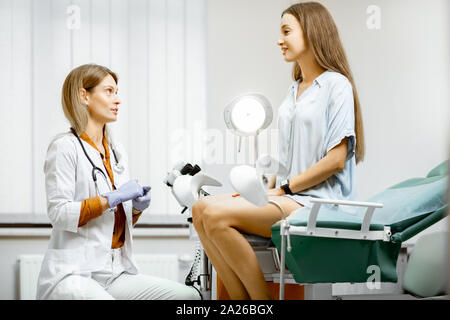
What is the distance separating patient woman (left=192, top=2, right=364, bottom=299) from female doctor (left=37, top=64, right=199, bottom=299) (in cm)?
30

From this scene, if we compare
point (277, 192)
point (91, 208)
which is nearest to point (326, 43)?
point (277, 192)

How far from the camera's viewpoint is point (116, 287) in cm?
174

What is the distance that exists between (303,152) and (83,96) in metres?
A: 0.76

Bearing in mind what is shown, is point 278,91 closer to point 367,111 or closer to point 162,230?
point 367,111

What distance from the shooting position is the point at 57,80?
2.80 meters

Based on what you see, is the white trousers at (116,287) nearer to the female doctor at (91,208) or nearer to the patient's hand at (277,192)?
the female doctor at (91,208)

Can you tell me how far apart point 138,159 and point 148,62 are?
50cm

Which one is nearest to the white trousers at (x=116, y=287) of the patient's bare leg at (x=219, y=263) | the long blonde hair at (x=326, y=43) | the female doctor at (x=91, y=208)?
the female doctor at (x=91, y=208)

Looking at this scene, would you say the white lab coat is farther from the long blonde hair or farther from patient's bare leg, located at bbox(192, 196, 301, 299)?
the long blonde hair

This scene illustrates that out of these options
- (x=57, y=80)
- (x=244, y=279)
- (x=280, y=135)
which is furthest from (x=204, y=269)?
(x=57, y=80)

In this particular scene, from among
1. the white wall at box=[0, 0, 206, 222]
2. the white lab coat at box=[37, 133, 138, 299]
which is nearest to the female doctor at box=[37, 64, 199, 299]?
the white lab coat at box=[37, 133, 138, 299]

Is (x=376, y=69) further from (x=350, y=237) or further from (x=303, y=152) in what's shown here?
(x=350, y=237)

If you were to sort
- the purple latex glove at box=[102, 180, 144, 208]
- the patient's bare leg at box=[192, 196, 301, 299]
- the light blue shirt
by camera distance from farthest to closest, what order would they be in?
the purple latex glove at box=[102, 180, 144, 208]
the light blue shirt
the patient's bare leg at box=[192, 196, 301, 299]

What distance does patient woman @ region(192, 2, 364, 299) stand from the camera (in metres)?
1.50
